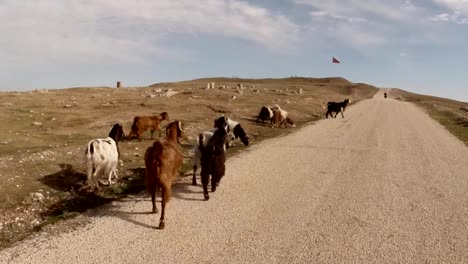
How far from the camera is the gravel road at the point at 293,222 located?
715 centimetres

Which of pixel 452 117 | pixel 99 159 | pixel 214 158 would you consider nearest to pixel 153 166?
pixel 214 158

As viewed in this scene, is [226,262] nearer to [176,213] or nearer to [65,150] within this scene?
[176,213]

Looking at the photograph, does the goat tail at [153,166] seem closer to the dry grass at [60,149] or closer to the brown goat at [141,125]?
the dry grass at [60,149]

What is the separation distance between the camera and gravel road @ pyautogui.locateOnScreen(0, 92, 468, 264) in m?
7.15

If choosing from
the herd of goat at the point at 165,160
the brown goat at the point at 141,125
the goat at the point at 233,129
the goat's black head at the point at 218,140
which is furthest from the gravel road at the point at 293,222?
the brown goat at the point at 141,125

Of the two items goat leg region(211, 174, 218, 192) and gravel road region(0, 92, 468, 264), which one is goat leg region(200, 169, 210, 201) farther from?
goat leg region(211, 174, 218, 192)

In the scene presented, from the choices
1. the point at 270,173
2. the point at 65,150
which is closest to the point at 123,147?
the point at 65,150

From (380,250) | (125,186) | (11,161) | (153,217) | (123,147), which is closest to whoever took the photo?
(380,250)

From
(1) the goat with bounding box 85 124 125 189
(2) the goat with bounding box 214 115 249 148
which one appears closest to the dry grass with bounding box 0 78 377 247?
(1) the goat with bounding box 85 124 125 189

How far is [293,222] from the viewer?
876 centimetres

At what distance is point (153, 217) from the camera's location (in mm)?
8867

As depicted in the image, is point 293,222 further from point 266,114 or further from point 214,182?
point 266,114

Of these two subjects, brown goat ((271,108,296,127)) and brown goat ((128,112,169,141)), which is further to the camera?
brown goat ((271,108,296,127))

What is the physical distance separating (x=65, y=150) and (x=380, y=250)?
11.8m
